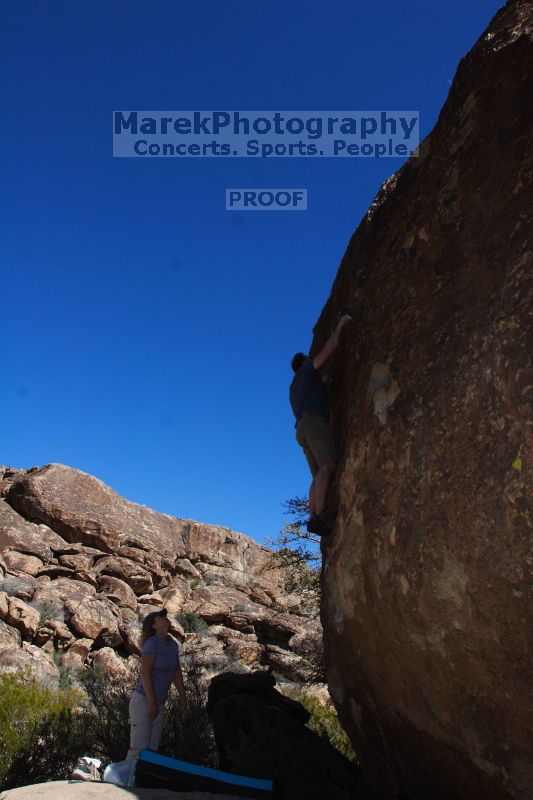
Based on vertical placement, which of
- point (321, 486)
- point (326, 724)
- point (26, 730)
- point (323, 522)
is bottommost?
point (326, 724)

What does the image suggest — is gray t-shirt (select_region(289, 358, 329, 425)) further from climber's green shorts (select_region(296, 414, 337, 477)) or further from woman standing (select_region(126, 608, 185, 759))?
woman standing (select_region(126, 608, 185, 759))

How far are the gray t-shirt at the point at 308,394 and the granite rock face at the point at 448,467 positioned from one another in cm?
19

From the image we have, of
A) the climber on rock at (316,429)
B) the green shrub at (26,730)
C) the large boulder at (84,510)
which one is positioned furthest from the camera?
the large boulder at (84,510)

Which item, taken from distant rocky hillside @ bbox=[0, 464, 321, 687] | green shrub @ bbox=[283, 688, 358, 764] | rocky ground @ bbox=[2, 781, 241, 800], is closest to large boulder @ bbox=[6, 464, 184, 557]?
distant rocky hillside @ bbox=[0, 464, 321, 687]

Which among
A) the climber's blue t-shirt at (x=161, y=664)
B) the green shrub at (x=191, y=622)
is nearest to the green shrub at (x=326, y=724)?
the climber's blue t-shirt at (x=161, y=664)

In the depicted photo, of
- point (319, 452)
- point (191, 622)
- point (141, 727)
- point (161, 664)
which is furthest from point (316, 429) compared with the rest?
point (191, 622)

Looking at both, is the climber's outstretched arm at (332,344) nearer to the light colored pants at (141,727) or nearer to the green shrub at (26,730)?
the light colored pants at (141,727)

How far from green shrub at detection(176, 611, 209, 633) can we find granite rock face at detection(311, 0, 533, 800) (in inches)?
706

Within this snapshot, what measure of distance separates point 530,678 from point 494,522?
2.39ft

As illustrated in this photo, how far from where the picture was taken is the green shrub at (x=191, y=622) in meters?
21.6

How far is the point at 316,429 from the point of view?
4.67m

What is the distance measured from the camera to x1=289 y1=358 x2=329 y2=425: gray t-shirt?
15.7ft

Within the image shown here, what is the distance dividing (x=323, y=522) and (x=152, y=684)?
8.27 ft

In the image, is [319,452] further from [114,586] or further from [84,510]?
[84,510]
